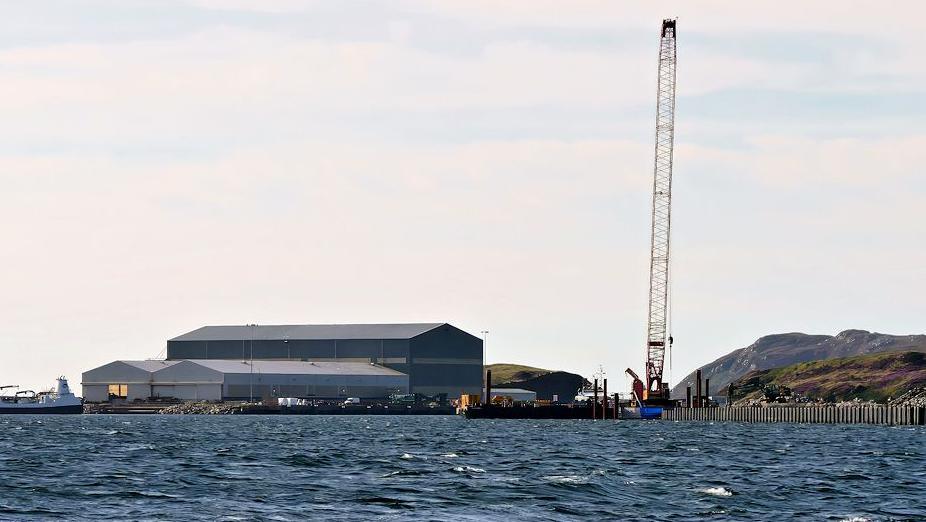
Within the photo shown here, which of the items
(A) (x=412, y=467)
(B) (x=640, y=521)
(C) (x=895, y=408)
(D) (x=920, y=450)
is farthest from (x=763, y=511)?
(C) (x=895, y=408)

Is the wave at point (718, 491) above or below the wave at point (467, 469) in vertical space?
below

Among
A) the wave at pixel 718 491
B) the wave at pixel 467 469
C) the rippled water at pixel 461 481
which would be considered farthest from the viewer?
the wave at pixel 467 469

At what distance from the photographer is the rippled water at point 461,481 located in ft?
197

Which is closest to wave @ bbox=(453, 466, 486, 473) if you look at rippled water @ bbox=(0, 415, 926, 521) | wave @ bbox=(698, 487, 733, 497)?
rippled water @ bbox=(0, 415, 926, 521)

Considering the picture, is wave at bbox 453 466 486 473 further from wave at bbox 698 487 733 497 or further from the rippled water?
wave at bbox 698 487 733 497

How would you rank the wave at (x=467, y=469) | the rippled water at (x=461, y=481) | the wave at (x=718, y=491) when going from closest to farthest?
1. the rippled water at (x=461, y=481)
2. the wave at (x=718, y=491)
3. the wave at (x=467, y=469)

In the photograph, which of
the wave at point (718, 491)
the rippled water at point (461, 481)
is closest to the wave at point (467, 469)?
the rippled water at point (461, 481)

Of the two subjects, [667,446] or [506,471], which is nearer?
[506,471]

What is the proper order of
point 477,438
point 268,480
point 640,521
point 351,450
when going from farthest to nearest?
1. point 477,438
2. point 351,450
3. point 268,480
4. point 640,521

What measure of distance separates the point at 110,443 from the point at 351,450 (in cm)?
2356

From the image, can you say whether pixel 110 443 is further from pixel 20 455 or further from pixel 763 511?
pixel 763 511

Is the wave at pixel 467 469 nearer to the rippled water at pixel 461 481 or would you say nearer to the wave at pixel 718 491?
the rippled water at pixel 461 481

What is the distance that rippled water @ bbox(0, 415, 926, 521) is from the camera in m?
60.2

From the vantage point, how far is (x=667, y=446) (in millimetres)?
118250
